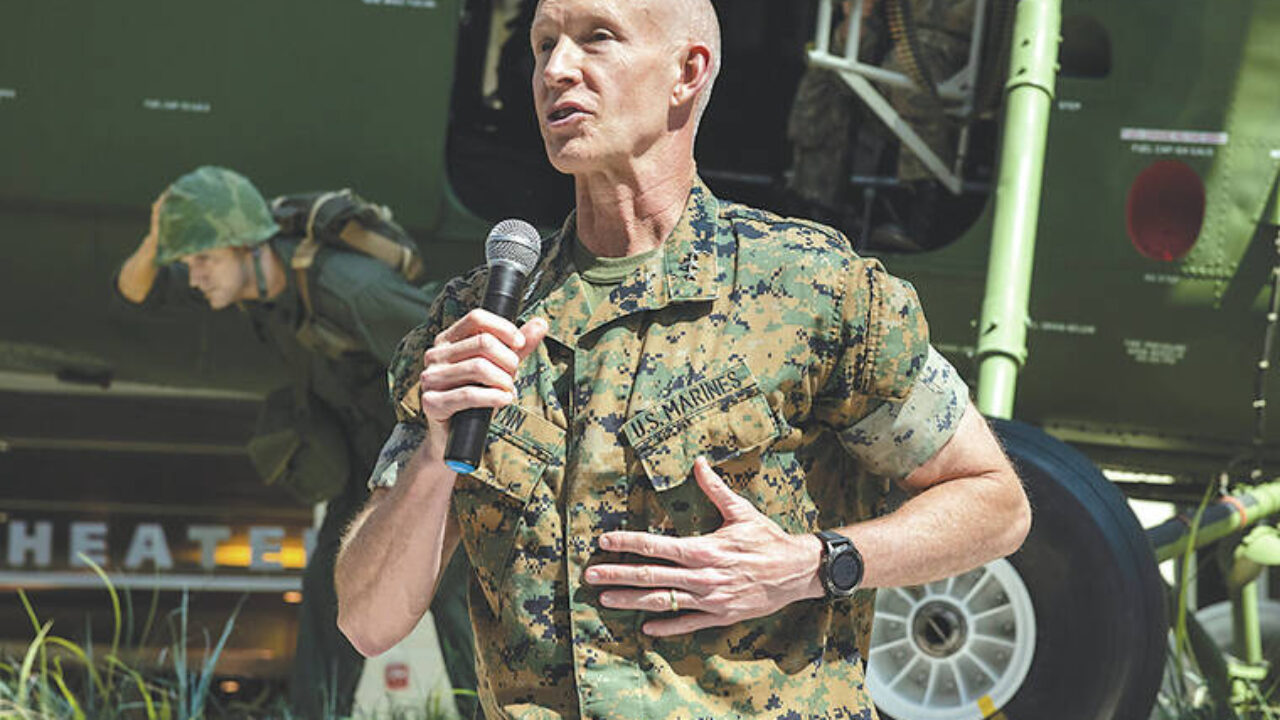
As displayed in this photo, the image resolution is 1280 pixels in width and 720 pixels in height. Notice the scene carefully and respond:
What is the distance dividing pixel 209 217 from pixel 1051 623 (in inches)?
97.3

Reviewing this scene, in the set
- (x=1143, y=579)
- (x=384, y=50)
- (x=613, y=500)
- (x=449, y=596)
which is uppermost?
(x=384, y=50)

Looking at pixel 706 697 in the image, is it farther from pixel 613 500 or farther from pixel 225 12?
pixel 225 12

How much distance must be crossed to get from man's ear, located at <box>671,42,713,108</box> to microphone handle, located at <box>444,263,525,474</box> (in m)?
0.40

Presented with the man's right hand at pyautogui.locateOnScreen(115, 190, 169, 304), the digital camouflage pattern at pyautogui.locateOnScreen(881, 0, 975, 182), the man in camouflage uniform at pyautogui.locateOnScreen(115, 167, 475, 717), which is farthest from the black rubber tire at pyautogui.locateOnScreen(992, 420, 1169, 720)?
the man's right hand at pyautogui.locateOnScreen(115, 190, 169, 304)

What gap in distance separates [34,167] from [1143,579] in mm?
3468

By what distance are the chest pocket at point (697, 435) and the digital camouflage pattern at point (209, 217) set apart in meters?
2.95

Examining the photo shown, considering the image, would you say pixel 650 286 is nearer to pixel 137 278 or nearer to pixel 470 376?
pixel 470 376

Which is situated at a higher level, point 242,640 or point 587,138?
point 587,138

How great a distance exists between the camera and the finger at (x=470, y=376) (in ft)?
5.48

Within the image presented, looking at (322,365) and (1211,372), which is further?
(1211,372)

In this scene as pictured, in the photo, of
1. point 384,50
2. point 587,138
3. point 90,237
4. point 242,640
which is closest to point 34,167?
point 90,237

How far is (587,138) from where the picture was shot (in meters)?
1.96

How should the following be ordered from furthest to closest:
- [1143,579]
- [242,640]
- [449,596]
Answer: [242,640] < [449,596] < [1143,579]

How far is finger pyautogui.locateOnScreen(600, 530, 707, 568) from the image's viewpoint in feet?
6.06
